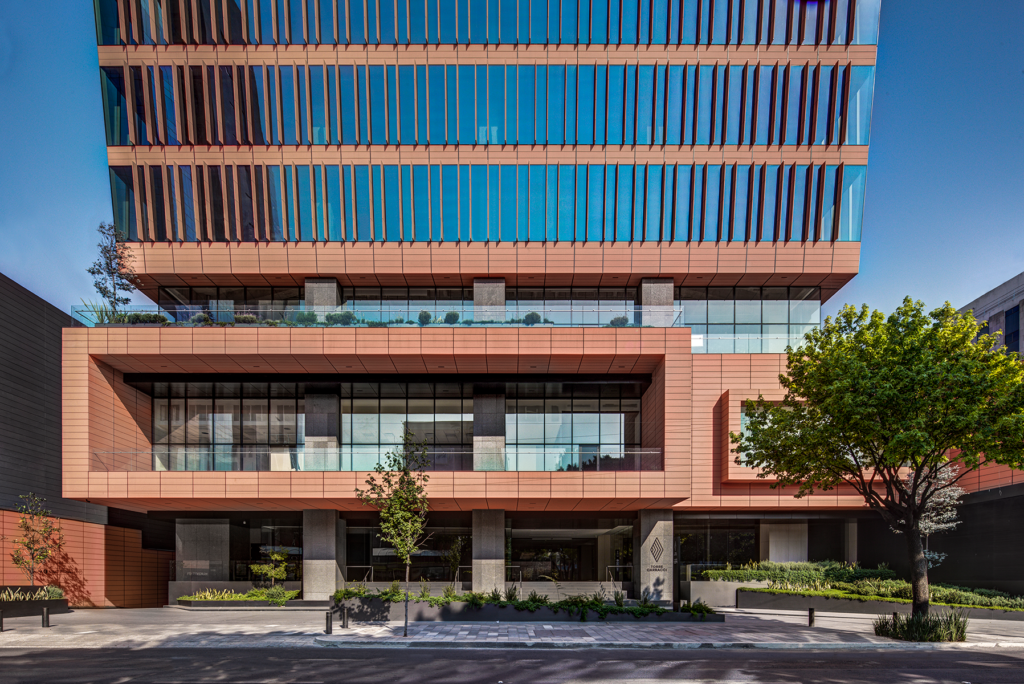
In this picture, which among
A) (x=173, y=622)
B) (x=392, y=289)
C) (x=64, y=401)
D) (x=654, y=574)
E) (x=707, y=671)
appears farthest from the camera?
(x=392, y=289)

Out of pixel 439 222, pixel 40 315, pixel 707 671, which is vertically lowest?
pixel 707 671

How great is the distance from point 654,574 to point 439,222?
2106 centimetres

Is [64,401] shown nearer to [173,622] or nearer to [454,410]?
[173,622]

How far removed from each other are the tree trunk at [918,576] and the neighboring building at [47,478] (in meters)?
34.1

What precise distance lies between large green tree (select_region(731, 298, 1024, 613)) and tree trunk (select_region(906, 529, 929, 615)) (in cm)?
3

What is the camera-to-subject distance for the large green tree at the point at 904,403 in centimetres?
1997

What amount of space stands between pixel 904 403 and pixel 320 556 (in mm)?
26617

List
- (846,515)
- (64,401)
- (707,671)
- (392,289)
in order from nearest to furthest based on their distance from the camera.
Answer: (707,671)
(64,401)
(846,515)
(392,289)

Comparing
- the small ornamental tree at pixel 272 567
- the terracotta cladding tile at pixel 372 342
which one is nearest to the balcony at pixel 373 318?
the terracotta cladding tile at pixel 372 342

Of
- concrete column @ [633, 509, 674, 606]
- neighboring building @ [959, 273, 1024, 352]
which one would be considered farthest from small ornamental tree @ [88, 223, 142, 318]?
neighboring building @ [959, 273, 1024, 352]

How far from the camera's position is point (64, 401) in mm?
30078

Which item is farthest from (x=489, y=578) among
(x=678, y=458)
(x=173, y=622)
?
(x=173, y=622)

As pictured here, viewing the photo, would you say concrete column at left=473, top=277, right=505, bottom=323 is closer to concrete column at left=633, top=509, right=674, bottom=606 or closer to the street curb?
concrete column at left=633, top=509, right=674, bottom=606

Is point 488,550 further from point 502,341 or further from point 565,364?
point 502,341
